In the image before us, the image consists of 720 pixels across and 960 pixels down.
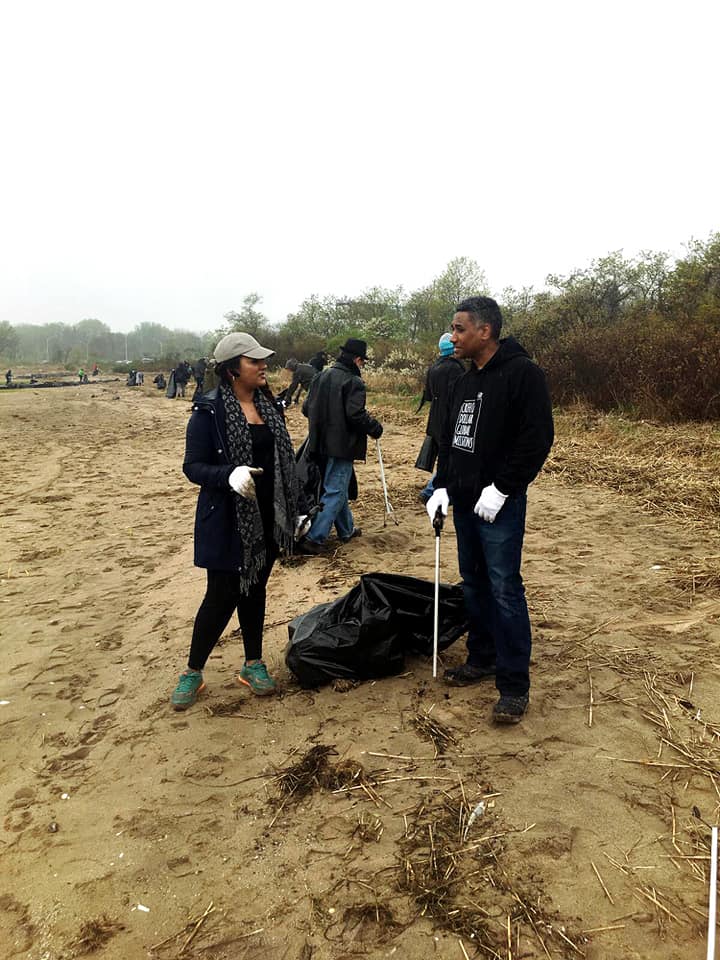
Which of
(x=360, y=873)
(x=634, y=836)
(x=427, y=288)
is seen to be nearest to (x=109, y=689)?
(x=360, y=873)

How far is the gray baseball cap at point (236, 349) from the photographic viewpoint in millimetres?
3197

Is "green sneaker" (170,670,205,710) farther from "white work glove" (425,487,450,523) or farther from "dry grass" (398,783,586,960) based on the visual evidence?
"white work glove" (425,487,450,523)

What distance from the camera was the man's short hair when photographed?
3012 mm

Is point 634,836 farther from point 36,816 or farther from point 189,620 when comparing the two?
point 189,620

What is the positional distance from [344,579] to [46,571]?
3017mm

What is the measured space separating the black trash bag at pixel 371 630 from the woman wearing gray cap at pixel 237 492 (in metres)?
0.30

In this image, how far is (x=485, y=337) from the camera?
3035 millimetres

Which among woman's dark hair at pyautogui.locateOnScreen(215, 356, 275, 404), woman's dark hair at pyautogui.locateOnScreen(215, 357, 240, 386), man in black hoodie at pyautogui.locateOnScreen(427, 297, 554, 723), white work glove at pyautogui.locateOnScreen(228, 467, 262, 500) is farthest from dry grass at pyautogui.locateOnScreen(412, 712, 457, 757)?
woman's dark hair at pyautogui.locateOnScreen(215, 357, 240, 386)

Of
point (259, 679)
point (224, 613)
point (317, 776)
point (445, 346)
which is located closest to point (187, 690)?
point (259, 679)

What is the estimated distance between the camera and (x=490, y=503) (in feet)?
9.51

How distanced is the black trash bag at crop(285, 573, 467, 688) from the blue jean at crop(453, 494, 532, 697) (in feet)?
1.68

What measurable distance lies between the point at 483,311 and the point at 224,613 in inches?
84.1

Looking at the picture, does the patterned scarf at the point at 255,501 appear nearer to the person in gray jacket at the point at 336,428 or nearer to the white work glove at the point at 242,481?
the white work glove at the point at 242,481

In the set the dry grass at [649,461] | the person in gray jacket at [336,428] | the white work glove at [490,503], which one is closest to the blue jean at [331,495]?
the person in gray jacket at [336,428]
